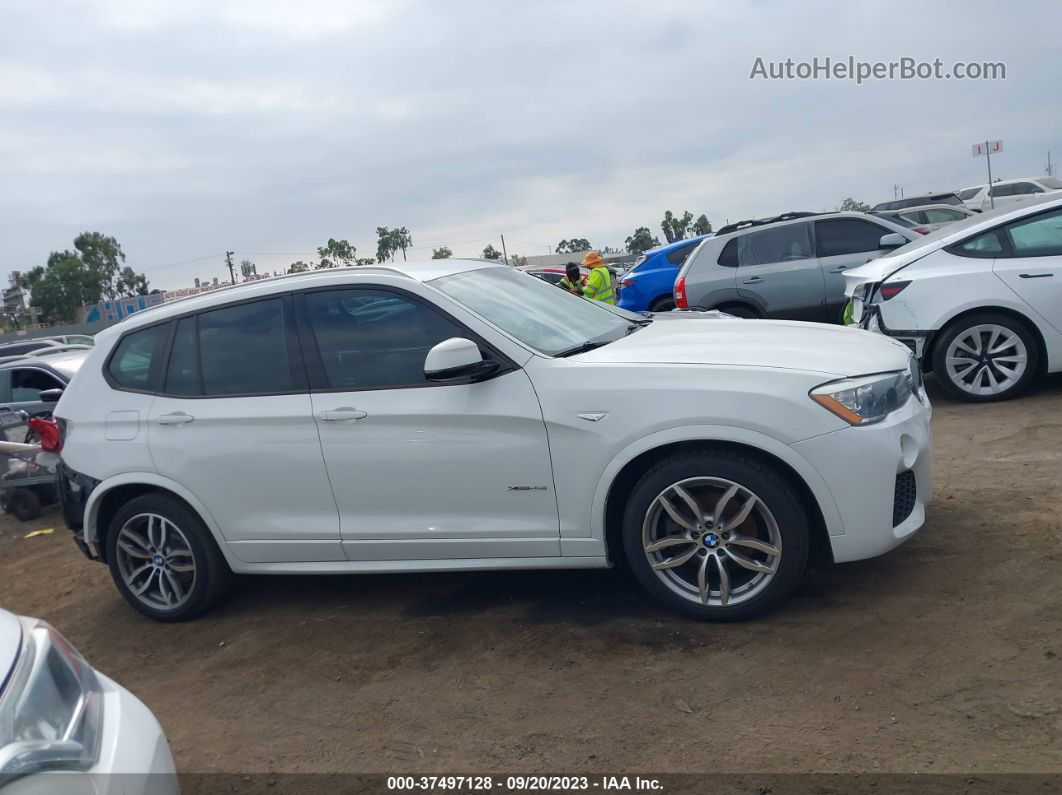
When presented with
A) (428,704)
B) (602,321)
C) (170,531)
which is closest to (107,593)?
(170,531)

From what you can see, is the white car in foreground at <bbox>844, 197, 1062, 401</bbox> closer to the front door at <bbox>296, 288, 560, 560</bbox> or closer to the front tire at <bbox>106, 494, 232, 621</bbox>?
the front door at <bbox>296, 288, 560, 560</bbox>

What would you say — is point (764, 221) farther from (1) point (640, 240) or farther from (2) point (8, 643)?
(1) point (640, 240)

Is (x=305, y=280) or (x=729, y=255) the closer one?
(x=305, y=280)

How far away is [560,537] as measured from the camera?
4324 mm

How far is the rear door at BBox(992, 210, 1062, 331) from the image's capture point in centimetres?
735

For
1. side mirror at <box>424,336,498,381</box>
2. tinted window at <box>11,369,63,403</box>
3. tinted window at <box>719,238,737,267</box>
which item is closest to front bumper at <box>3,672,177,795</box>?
side mirror at <box>424,336,498,381</box>

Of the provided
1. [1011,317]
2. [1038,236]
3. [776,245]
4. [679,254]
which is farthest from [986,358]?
[679,254]

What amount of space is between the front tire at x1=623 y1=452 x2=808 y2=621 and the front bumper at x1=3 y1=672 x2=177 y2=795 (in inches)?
86.6

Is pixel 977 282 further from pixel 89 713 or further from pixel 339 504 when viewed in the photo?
pixel 89 713

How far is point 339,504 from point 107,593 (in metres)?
2.38

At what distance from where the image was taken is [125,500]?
5.24 m

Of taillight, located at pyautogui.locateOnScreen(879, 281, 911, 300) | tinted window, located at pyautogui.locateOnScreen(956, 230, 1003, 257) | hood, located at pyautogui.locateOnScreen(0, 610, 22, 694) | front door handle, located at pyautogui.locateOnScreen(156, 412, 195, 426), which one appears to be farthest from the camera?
taillight, located at pyautogui.locateOnScreen(879, 281, 911, 300)

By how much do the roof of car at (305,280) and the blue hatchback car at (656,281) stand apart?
941 centimetres

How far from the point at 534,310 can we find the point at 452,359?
992 millimetres
